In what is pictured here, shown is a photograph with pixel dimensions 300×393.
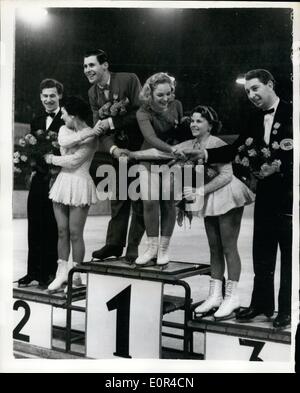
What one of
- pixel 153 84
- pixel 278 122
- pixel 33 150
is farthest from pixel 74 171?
pixel 278 122

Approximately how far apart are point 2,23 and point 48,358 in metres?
1.23

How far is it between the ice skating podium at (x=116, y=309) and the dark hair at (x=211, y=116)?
0.48 metres

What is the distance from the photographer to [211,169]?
1.60 meters

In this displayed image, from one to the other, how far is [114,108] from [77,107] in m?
0.14

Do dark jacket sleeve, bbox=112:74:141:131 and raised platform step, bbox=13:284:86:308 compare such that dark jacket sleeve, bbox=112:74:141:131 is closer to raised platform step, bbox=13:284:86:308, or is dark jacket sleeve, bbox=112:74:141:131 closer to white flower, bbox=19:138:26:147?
white flower, bbox=19:138:26:147

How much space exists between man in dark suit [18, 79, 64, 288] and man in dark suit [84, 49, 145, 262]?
0.56ft

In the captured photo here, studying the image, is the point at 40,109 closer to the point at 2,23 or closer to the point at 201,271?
the point at 2,23

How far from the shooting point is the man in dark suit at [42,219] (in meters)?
1.71

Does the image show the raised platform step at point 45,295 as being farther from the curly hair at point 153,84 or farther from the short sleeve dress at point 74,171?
the curly hair at point 153,84

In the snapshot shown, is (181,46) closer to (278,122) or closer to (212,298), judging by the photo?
(278,122)

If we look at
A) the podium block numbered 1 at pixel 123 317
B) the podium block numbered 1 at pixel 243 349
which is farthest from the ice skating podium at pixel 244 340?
the podium block numbered 1 at pixel 123 317

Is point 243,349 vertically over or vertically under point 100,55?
under

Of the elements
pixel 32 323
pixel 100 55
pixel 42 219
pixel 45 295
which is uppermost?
pixel 100 55

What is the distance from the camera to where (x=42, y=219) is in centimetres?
173
